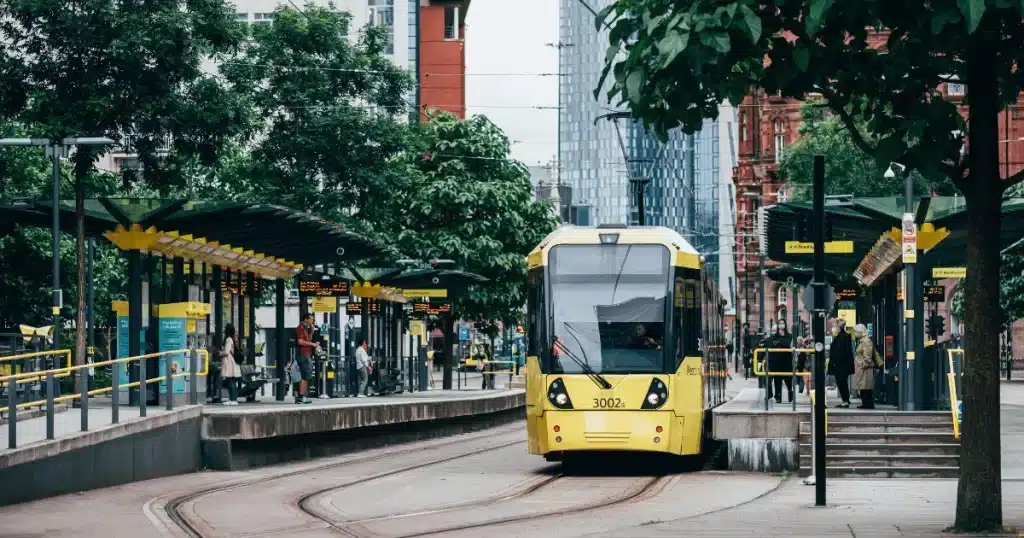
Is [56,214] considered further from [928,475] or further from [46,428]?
[928,475]

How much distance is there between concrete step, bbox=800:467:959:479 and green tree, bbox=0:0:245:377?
1412 cm

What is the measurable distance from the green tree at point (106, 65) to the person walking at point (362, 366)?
9.86m

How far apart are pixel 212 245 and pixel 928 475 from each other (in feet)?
40.9

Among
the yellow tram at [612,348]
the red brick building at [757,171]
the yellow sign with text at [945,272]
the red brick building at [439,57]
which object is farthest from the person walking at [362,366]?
the red brick building at [439,57]

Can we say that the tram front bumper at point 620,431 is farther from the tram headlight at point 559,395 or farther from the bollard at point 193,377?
the bollard at point 193,377

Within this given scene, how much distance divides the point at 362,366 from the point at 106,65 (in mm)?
12149

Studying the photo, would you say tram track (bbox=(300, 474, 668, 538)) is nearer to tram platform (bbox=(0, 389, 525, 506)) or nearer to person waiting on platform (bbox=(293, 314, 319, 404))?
tram platform (bbox=(0, 389, 525, 506))

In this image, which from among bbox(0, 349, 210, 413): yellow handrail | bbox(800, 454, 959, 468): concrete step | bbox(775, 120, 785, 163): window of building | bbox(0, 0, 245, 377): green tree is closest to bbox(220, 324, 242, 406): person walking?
→ bbox(0, 349, 210, 413): yellow handrail

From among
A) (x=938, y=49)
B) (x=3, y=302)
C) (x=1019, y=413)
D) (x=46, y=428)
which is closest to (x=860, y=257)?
(x=1019, y=413)

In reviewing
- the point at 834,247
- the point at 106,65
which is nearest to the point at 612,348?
the point at 834,247

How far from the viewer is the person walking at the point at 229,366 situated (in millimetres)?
29192

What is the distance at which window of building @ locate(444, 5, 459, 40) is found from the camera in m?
127

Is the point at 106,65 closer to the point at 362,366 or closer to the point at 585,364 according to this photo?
the point at 362,366

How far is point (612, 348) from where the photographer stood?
24.2 m
